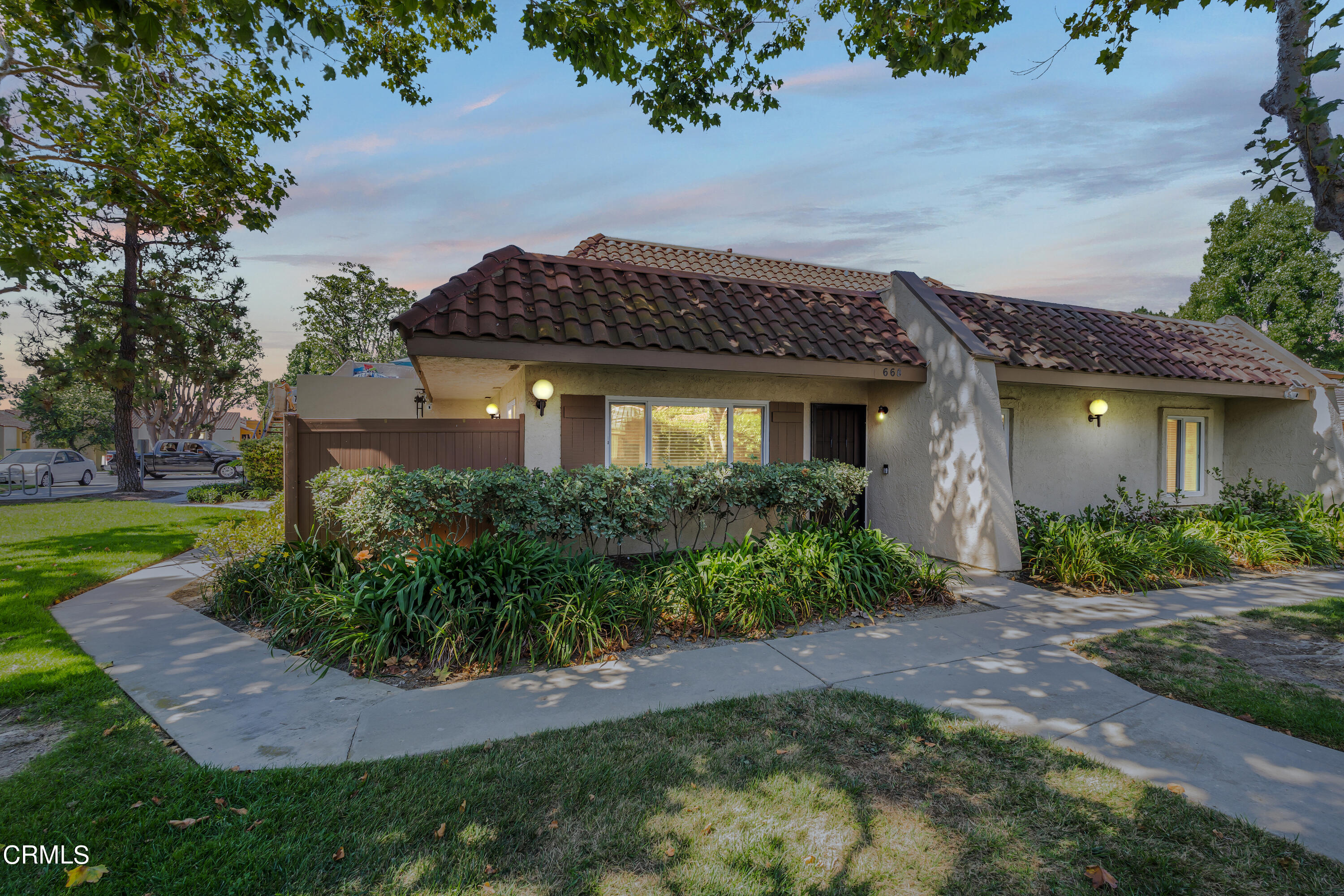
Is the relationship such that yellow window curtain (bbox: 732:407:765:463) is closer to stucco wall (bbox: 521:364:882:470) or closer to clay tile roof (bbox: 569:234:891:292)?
stucco wall (bbox: 521:364:882:470)

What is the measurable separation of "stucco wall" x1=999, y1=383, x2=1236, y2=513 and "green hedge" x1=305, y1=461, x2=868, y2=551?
4.25m

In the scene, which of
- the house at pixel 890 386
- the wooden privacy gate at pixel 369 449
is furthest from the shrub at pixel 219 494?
the wooden privacy gate at pixel 369 449

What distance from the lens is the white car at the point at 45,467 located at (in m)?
20.7

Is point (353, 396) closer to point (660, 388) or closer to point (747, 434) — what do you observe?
point (660, 388)

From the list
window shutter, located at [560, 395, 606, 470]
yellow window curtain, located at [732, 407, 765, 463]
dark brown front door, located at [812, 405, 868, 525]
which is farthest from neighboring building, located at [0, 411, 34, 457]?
dark brown front door, located at [812, 405, 868, 525]

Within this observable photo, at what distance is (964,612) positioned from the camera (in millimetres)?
5988

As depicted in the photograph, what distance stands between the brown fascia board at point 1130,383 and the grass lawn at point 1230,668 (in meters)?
3.60

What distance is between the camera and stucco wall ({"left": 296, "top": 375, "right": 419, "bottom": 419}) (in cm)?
1509

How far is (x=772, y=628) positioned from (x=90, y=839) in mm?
4519

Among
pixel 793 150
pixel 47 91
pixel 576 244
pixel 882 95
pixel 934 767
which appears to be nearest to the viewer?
pixel 934 767

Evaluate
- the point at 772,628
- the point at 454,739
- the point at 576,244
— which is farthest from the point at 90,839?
the point at 576,244

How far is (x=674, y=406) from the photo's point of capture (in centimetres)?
796

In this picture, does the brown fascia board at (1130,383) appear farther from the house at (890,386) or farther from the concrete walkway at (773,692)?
the concrete walkway at (773,692)

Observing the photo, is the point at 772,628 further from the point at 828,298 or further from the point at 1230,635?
the point at 828,298
